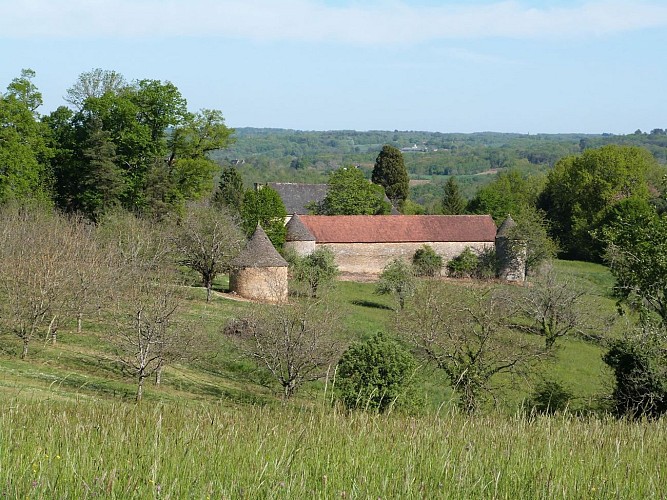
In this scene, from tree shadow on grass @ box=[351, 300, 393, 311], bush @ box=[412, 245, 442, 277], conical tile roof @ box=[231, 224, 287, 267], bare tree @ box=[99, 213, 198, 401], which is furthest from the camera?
bush @ box=[412, 245, 442, 277]

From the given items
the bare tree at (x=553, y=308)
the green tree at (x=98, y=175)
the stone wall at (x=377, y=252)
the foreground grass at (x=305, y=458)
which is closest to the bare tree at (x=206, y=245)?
the green tree at (x=98, y=175)

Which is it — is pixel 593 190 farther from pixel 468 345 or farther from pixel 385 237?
pixel 468 345

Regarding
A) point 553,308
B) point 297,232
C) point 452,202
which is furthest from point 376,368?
point 452,202

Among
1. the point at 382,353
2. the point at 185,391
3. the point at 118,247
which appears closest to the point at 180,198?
the point at 118,247

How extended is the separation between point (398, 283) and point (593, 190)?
29.9 meters

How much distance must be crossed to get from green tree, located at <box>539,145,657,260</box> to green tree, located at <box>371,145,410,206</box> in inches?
583

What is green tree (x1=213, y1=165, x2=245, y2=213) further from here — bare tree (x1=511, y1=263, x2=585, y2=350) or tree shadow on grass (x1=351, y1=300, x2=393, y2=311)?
bare tree (x1=511, y1=263, x2=585, y2=350)

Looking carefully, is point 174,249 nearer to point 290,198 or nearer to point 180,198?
point 180,198

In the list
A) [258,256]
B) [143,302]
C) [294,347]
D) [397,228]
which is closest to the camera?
[294,347]

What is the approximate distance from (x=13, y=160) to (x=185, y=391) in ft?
75.2

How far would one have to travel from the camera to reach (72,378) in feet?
64.3

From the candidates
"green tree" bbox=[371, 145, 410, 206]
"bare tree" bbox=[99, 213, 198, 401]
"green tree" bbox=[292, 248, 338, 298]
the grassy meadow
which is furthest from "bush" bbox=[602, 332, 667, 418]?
"green tree" bbox=[371, 145, 410, 206]

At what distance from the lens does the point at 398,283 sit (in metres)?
43.2

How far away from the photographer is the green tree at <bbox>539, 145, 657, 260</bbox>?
2557 inches
